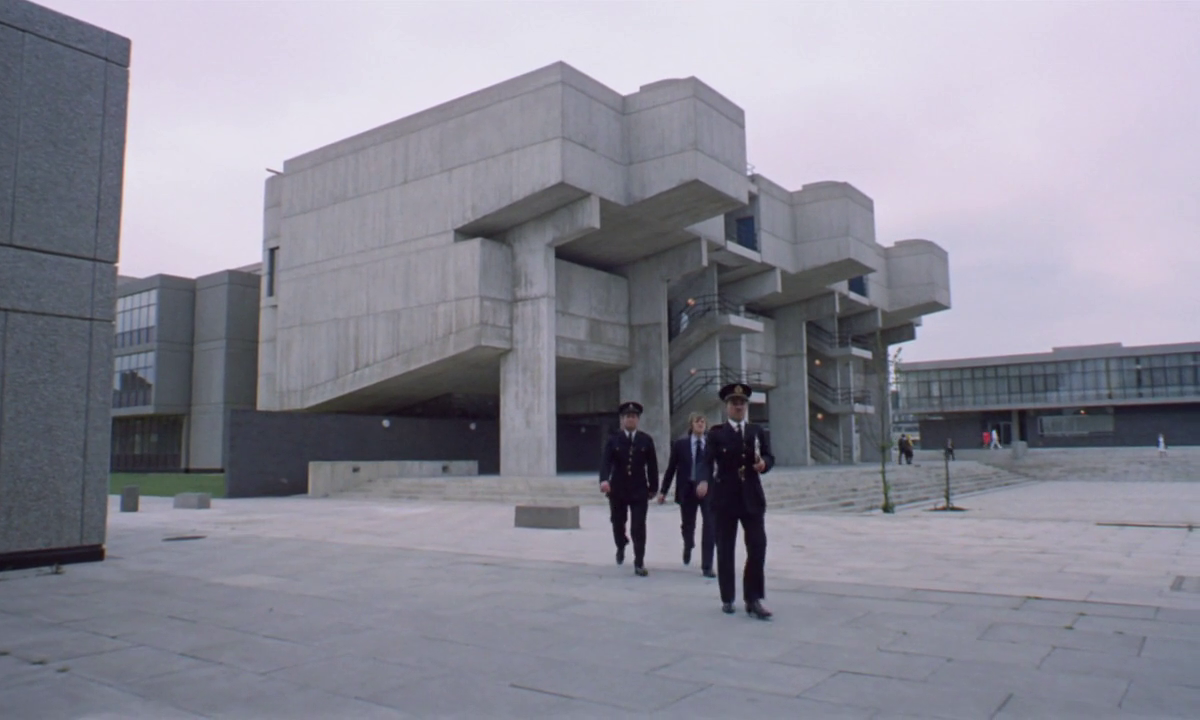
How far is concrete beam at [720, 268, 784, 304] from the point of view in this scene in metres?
38.4

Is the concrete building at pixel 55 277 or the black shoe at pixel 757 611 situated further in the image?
the concrete building at pixel 55 277

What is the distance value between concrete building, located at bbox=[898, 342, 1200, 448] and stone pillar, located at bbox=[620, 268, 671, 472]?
29.1 m

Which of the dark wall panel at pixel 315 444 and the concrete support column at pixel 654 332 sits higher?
the concrete support column at pixel 654 332

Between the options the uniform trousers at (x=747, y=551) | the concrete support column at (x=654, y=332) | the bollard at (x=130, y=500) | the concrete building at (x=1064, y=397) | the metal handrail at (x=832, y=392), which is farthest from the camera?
the concrete building at (x=1064, y=397)

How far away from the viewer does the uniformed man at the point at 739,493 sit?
666 cm

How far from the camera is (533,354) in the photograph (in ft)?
93.4

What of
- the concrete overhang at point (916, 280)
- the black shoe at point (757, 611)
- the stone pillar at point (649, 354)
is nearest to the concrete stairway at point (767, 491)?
the stone pillar at point (649, 354)

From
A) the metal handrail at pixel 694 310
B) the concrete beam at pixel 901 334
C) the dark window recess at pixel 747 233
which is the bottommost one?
the metal handrail at pixel 694 310

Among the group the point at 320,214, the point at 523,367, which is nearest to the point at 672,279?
the point at 523,367

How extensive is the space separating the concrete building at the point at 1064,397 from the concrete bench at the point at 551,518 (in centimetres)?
4629

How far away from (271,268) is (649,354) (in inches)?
664

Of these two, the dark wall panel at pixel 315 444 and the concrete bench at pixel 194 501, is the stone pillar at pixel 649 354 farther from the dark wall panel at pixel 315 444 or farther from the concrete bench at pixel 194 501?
the concrete bench at pixel 194 501

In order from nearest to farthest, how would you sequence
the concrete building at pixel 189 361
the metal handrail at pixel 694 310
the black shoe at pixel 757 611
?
1. the black shoe at pixel 757 611
2. the metal handrail at pixel 694 310
3. the concrete building at pixel 189 361

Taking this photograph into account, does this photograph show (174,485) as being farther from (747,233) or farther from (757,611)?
(757,611)
